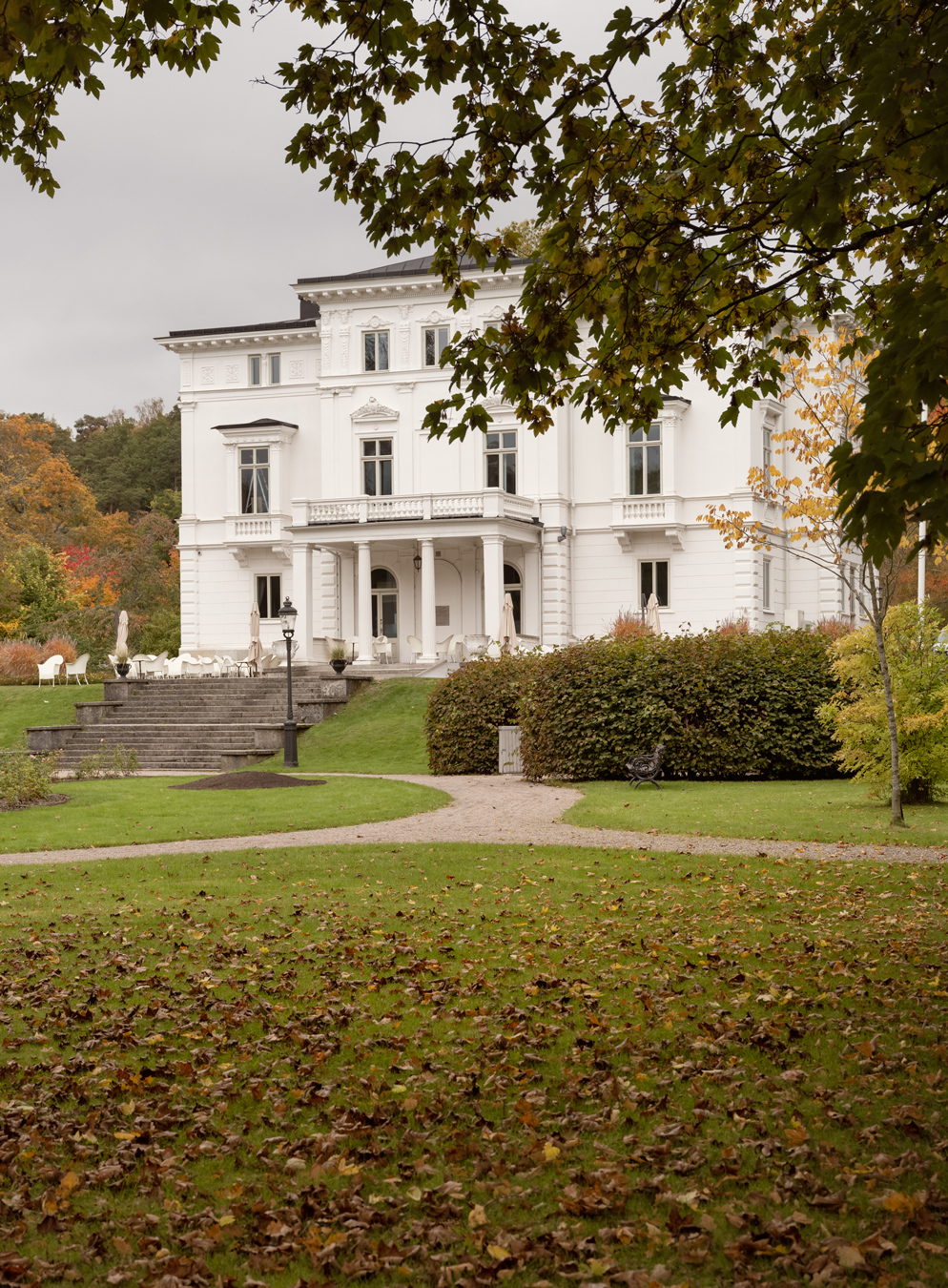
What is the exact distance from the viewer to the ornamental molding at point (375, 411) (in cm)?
4050

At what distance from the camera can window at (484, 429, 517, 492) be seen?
3994cm

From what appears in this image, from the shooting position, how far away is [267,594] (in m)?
42.4

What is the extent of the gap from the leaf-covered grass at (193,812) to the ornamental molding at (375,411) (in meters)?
21.7

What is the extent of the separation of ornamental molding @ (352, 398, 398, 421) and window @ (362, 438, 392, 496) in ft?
2.58

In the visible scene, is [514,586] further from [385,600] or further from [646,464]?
[646,464]

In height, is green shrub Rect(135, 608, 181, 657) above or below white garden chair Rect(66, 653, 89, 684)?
above

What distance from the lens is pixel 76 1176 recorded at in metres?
4.51

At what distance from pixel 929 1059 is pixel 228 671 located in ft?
114

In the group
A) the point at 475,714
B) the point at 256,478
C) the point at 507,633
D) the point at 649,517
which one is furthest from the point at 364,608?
the point at 475,714

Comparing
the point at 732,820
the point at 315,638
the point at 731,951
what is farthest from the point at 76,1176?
the point at 315,638

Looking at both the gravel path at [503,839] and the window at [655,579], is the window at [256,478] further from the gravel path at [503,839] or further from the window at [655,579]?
the gravel path at [503,839]

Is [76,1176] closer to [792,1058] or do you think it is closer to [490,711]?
[792,1058]

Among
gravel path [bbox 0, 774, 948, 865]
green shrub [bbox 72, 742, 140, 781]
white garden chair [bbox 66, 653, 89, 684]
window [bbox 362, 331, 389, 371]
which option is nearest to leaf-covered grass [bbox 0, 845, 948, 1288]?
gravel path [bbox 0, 774, 948, 865]

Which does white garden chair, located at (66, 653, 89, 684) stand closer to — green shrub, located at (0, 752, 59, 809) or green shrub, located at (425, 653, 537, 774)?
green shrub, located at (425, 653, 537, 774)
